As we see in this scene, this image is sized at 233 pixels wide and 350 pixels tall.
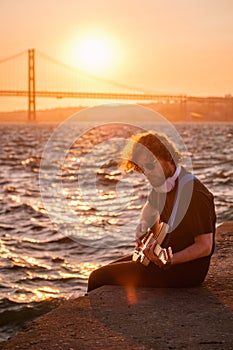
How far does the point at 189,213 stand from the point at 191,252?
9.2 inches

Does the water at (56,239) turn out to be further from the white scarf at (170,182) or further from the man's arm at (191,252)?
the white scarf at (170,182)

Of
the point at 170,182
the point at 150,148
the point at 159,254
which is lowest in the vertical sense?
the point at 159,254

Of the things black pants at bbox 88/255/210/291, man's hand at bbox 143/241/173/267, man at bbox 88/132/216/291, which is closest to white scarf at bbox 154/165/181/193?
man at bbox 88/132/216/291

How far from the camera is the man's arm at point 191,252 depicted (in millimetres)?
3299

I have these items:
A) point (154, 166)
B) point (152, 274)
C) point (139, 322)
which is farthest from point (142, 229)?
point (139, 322)

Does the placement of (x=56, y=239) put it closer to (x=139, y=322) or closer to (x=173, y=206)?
(x=173, y=206)

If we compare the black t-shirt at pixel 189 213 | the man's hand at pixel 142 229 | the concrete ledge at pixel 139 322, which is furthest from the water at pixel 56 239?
the black t-shirt at pixel 189 213

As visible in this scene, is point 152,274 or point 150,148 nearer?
point 150,148

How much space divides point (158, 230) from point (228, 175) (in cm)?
1235

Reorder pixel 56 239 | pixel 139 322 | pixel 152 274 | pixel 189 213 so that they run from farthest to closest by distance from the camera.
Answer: pixel 56 239, pixel 152 274, pixel 189 213, pixel 139 322

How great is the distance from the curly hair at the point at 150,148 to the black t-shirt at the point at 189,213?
5.2 inches

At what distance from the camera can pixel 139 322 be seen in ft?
10.1

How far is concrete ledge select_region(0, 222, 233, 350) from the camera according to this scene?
2.82m

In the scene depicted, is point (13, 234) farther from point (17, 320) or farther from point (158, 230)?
point (158, 230)
